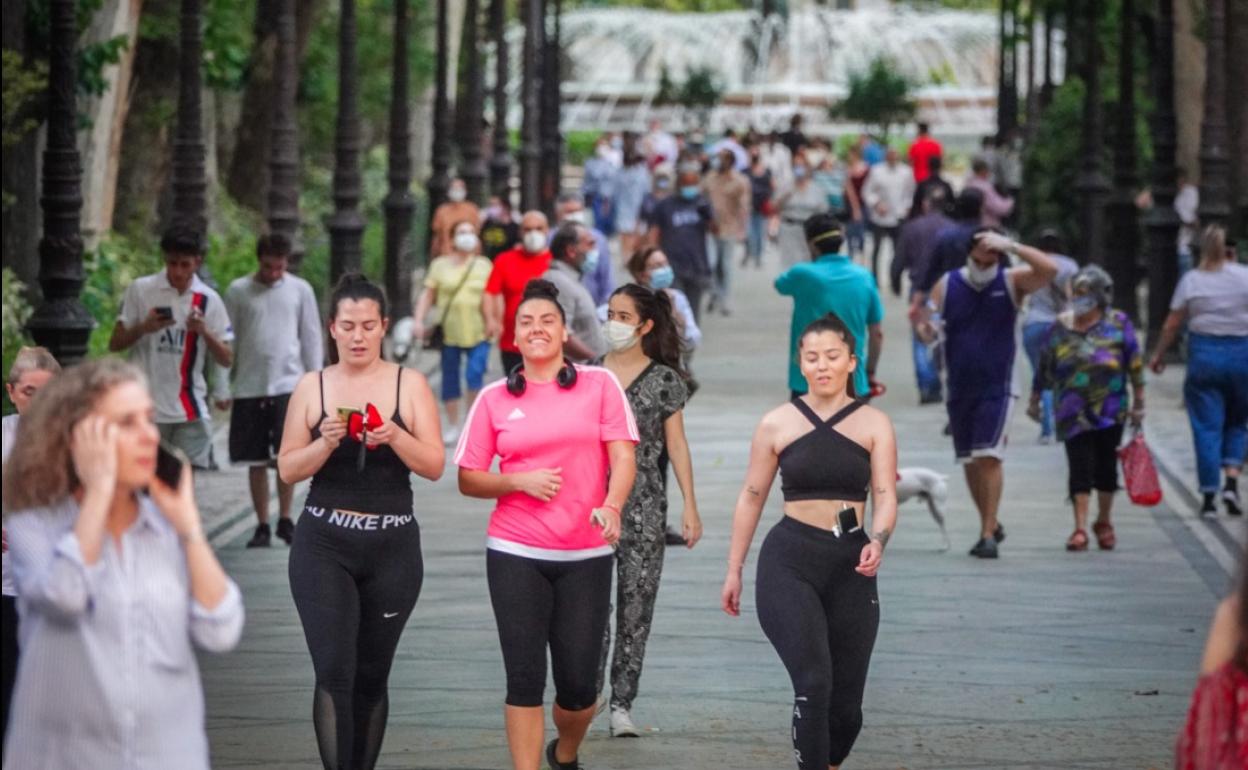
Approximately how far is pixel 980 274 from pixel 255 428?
387 cm

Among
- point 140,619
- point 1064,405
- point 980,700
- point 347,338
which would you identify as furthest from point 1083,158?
point 140,619

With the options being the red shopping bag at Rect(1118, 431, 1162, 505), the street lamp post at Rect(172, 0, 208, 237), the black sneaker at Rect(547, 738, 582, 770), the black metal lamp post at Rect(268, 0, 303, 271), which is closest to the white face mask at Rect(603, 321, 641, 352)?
the black sneaker at Rect(547, 738, 582, 770)

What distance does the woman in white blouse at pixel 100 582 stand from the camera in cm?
558

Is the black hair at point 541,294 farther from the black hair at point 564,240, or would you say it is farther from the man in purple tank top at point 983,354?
the black hair at point 564,240

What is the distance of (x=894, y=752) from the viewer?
9617 millimetres

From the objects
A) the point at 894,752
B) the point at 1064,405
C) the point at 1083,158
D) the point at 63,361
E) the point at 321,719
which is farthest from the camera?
the point at 1083,158

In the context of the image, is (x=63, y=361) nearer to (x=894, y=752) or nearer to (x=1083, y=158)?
(x=894, y=752)

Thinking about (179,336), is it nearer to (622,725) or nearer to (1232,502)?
(622,725)

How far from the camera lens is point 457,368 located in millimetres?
19125

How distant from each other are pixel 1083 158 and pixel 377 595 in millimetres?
21013

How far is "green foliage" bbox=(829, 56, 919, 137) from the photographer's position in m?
60.0

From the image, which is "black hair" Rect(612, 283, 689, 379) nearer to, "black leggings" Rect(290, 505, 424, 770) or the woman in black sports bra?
the woman in black sports bra

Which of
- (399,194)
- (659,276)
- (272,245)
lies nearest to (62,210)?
(272,245)

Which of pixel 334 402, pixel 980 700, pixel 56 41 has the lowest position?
pixel 980 700
